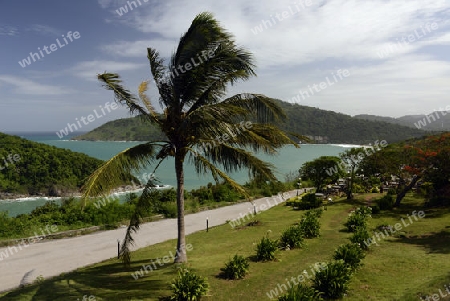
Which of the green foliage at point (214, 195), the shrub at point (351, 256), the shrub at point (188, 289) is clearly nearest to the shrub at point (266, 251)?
the shrub at point (351, 256)

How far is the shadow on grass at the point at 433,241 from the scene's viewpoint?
40.9ft

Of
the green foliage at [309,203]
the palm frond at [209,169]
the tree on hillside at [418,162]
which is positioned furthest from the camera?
the green foliage at [309,203]

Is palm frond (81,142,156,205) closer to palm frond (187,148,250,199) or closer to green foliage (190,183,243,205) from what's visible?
palm frond (187,148,250,199)

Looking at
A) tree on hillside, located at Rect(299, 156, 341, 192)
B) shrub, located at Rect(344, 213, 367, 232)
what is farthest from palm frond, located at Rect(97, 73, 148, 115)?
tree on hillside, located at Rect(299, 156, 341, 192)

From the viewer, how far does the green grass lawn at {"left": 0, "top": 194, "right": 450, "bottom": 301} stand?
8602mm

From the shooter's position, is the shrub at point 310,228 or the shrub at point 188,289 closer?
the shrub at point 188,289

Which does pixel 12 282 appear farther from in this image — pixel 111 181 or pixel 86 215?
pixel 86 215

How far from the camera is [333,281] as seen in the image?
8164mm

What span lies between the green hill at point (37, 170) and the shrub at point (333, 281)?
4548 cm

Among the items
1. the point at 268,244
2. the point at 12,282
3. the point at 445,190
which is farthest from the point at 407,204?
the point at 12,282

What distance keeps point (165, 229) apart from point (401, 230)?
13.3 m

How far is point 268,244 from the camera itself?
11.5 metres

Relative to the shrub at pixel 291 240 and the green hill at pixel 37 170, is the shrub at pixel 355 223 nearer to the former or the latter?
the shrub at pixel 291 240

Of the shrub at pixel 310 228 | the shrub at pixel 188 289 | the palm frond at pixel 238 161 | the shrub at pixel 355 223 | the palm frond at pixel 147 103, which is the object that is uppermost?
the palm frond at pixel 147 103
